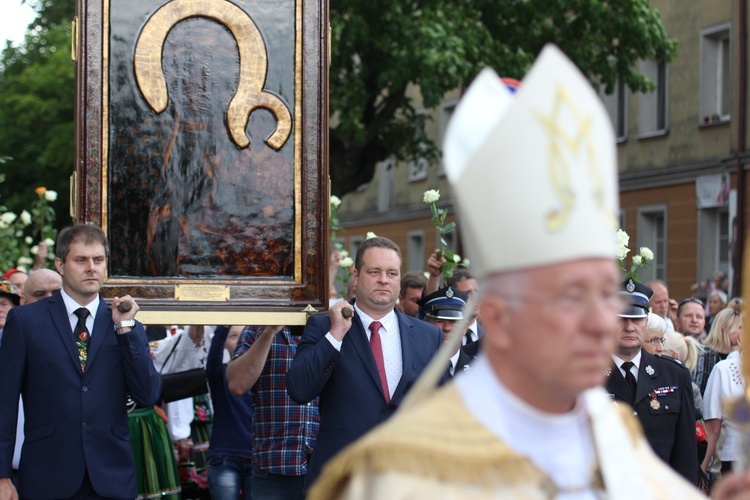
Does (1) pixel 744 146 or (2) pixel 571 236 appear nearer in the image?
(2) pixel 571 236

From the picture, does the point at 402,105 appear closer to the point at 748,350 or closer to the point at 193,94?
the point at 193,94

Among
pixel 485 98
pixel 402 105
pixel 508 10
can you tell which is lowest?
pixel 485 98

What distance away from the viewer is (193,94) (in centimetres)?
714

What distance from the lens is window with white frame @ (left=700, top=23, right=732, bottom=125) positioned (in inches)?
943

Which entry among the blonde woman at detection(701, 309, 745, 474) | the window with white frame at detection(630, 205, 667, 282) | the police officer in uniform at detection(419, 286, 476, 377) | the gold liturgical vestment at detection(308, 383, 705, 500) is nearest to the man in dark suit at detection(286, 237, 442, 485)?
the police officer in uniform at detection(419, 286, 476, 377)

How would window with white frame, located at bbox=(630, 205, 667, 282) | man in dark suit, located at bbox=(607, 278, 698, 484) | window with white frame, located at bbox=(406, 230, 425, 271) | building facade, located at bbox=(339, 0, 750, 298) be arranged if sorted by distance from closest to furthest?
man in dark suit, located at bbox=(607, 278, 698, 484), building facade, located at bbox=(339, 0, 750, 298), window with white frame, located at bbox=(630, 205, 667, 282), window with white frame, located at bbox=(406, 230, 425, 271)

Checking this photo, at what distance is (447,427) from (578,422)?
0.33m

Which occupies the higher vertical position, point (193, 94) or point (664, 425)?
point (193, 94)

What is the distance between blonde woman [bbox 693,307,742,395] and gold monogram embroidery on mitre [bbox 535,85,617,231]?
6369mm

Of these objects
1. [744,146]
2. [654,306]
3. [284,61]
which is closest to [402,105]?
[744,146]

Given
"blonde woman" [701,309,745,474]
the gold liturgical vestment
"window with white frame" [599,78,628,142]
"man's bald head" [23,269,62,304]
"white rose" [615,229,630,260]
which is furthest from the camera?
"window with white frame" [599,78,628,142]

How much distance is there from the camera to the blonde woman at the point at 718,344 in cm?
925

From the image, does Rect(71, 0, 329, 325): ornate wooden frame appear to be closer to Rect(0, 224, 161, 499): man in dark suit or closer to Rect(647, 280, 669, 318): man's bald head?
Rect(0, 224, 161, 499): man in dark suit

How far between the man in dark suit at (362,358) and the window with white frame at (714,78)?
62.0ft
